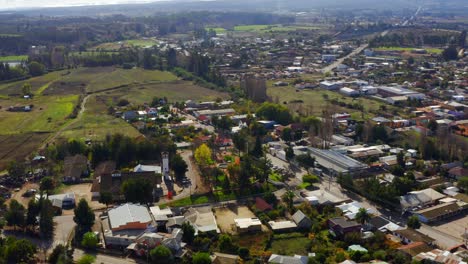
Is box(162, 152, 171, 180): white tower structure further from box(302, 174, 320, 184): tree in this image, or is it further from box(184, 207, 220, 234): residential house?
box(302, 174, 320, 184): tree

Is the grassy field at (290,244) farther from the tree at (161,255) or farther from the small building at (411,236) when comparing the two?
the tree at (161,255)

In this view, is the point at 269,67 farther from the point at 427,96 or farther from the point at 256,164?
the point at 256,164

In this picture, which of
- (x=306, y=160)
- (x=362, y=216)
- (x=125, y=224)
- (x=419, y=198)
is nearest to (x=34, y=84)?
(x=306, y=160)

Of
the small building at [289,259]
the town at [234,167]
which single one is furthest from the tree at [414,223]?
the small building at [289,259]

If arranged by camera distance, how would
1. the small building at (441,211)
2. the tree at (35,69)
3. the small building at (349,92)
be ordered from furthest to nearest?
the tree at (35,69), the small building at (349,92), the small building at (441,211)

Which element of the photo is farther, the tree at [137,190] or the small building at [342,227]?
the tree at [137,190]
